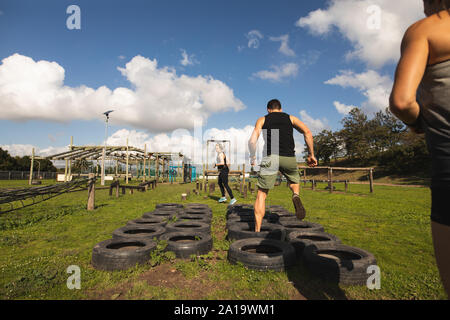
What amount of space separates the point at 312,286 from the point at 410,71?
2.10 meters

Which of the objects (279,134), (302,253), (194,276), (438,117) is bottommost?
(194,276)

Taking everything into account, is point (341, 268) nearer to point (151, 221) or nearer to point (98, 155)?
point (151, 221)

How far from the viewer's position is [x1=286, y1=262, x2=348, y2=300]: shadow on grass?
2.08 metres

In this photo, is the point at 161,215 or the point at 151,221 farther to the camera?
the point at 161,215

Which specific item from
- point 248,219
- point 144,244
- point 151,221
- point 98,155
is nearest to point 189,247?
point 144,244

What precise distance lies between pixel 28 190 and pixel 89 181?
1.96 meters

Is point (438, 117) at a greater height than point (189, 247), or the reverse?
point (438, 117)

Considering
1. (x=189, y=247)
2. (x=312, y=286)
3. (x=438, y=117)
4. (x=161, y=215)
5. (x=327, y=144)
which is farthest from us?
(x=327, y=144)

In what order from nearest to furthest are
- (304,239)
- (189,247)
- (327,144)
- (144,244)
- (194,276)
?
(194,276), (189,247), (144,244), (304,239), (327,144)

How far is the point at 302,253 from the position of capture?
296cm

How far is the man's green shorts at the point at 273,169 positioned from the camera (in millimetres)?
3482
